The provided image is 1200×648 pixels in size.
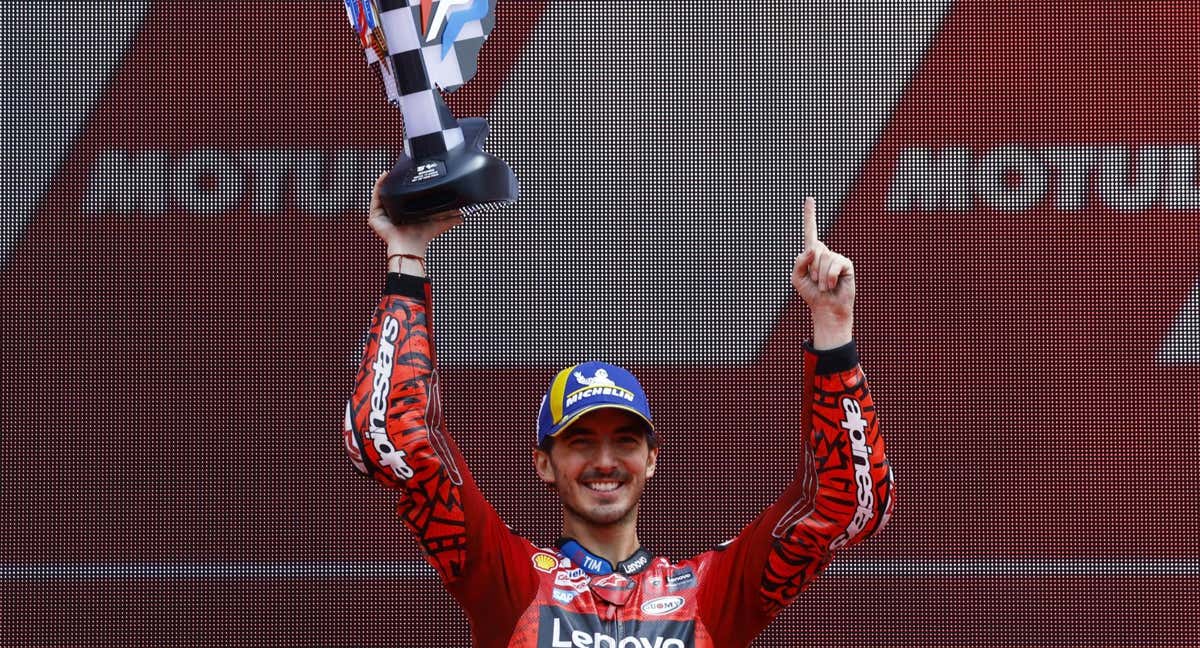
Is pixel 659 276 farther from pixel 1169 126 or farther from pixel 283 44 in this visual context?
pixel 1169 126

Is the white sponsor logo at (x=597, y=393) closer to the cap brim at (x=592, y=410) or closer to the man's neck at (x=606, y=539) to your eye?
the cap brim at (x=592, y=410)

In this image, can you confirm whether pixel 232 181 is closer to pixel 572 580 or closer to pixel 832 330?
pixel 572 580

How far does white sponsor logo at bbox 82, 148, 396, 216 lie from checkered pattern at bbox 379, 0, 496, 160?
3.36ft

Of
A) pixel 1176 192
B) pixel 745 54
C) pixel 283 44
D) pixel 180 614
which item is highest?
pixel 283 44

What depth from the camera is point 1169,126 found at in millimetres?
3057

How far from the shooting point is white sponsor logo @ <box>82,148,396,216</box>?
300 centimetres

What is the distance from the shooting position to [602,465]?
2113 millimetres

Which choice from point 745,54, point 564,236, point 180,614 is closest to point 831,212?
point 745,54

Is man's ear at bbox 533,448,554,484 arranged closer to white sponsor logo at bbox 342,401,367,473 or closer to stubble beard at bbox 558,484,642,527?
stubble beard at bbox 558,484,642,527

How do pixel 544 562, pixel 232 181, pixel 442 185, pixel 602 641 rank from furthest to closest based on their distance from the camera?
pixel 232 181, pixel 544 562, pixel 602 641, pixel 442 185

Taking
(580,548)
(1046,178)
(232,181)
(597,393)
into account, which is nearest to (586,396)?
(597,393)

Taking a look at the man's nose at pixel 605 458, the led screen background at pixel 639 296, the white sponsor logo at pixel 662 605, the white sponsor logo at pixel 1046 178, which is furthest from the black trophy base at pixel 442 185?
the white sponsor logo at pixel 1046 178

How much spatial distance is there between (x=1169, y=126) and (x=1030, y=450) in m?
0.79

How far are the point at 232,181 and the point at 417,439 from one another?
128 cm
